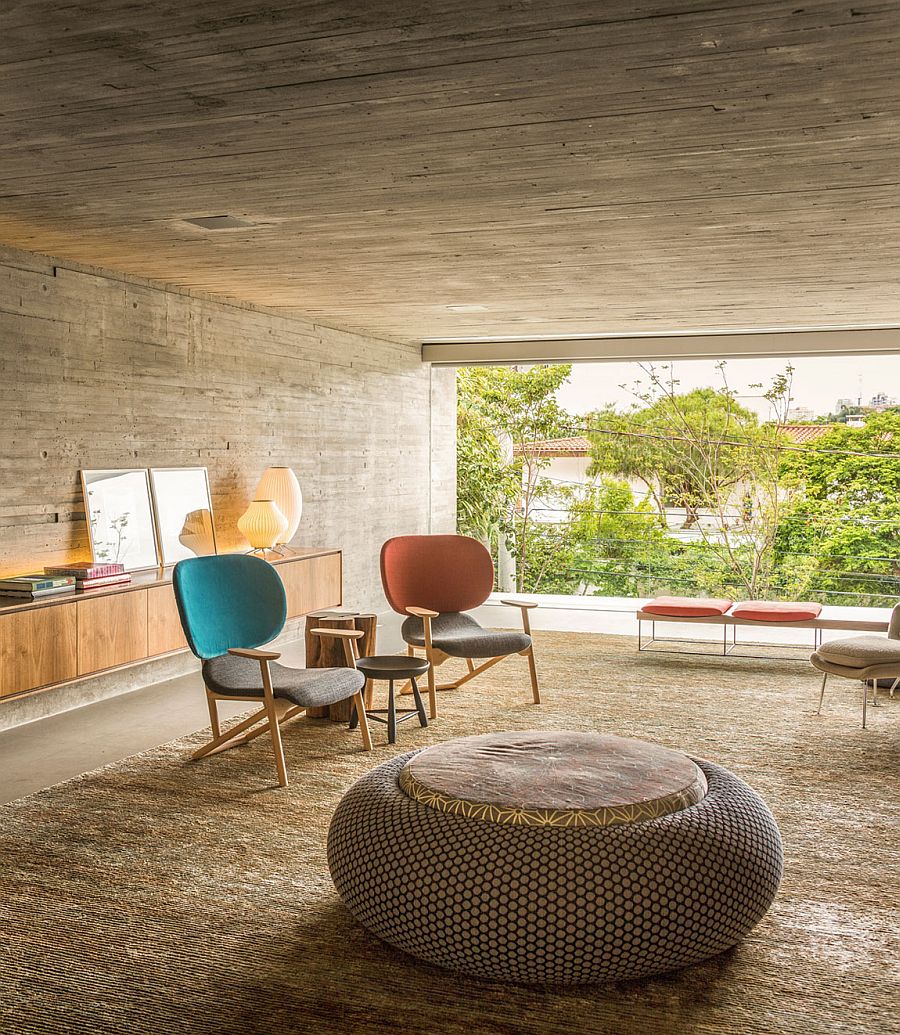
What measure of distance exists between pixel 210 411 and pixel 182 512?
789 mm

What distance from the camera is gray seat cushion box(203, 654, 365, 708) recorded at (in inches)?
174

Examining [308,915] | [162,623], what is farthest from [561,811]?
[162,623]

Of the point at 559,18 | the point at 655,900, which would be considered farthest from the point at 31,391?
the point at 655,900

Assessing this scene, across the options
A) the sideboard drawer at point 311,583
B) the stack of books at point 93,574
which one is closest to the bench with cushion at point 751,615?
the sideboard drawer at point 311,583

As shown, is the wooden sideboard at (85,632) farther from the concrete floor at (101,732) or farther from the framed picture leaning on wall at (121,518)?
the concrete floor at (101,732)

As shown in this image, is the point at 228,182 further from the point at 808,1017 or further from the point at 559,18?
the point at 808,1017

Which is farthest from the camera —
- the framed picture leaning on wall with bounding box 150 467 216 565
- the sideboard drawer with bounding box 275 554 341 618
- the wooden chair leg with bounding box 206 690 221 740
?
the sideboard drawer with bounding box 275 554 341 618

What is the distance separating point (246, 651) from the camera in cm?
442

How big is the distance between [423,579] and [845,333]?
4.48 meters

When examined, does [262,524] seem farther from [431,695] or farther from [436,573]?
[431,695]

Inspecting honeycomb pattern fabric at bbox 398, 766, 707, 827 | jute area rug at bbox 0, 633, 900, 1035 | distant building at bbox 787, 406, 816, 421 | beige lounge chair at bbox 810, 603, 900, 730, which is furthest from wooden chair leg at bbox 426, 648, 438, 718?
distant building at bbox 787, 406, 816, 421

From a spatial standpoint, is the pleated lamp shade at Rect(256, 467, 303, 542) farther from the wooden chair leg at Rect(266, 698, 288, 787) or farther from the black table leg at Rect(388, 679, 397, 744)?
the wooden chair leg at Rect(266, 698, 288, 787)

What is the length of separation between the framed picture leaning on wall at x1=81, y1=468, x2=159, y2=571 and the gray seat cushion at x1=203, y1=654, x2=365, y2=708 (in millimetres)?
1518

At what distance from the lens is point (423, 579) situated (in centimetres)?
628
